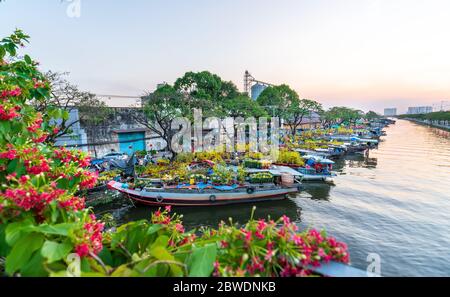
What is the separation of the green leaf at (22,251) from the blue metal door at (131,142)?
82.6ft

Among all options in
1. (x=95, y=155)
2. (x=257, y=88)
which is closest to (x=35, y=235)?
(x=95, y=155)

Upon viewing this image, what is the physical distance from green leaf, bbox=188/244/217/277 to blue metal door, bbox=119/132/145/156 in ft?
83.5

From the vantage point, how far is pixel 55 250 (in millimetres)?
1375

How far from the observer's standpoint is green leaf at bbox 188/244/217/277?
144 cm

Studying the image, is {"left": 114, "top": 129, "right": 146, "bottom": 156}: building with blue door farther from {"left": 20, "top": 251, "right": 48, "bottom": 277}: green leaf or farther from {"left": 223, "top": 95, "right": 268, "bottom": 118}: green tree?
{"left": 20, "top": 251, "right": 48, "bottom": 277}: green leaf

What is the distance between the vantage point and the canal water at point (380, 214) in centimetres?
990

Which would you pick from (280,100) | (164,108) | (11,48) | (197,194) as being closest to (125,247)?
(11,48)

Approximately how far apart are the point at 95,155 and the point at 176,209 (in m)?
12.5

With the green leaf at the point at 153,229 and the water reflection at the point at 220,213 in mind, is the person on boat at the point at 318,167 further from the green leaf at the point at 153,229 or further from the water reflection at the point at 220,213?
the green leaf at the point at 153,229

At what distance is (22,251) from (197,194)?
12.6 meters

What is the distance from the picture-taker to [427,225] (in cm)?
1243
